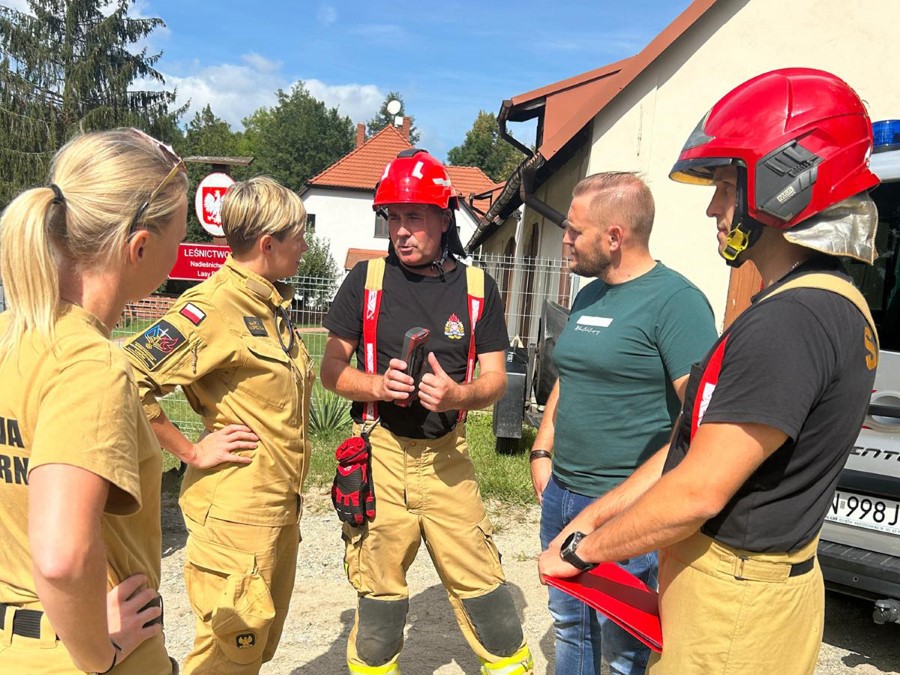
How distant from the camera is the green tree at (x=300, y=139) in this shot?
61.1 m

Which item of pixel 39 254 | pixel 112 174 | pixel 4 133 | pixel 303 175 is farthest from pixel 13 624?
pixel 303 175

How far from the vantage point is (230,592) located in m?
2.42

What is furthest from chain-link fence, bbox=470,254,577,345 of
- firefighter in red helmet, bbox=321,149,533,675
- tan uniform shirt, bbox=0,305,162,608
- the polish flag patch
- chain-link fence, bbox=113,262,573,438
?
tan uniform shirt, bbox=0,305,162,608

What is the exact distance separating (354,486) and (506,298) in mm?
7754

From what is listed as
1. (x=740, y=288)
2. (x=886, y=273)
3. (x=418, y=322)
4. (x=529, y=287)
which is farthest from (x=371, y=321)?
(x=529, y=287)

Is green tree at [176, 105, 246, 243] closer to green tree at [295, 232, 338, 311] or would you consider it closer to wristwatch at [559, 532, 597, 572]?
green tree at [295, 232, 338, 311]

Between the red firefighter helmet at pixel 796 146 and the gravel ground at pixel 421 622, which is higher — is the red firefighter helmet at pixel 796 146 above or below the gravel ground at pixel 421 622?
above

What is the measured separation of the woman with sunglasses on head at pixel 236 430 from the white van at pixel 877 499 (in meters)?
2.55

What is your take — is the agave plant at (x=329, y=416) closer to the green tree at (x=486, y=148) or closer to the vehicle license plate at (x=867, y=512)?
the vehicle license plate at (x=867, y=512)

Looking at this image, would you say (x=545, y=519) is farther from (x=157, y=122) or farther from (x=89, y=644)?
(x=157, y=122)

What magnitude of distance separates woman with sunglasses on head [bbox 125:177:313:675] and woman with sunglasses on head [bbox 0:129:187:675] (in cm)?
95

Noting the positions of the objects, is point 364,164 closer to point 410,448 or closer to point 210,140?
point 210,140

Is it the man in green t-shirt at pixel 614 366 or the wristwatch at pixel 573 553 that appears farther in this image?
the man in green t-shirt at pixel 614 366

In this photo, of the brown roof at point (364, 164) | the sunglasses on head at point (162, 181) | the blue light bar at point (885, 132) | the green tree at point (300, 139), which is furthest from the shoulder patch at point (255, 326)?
the green tree at point (300, 139)
